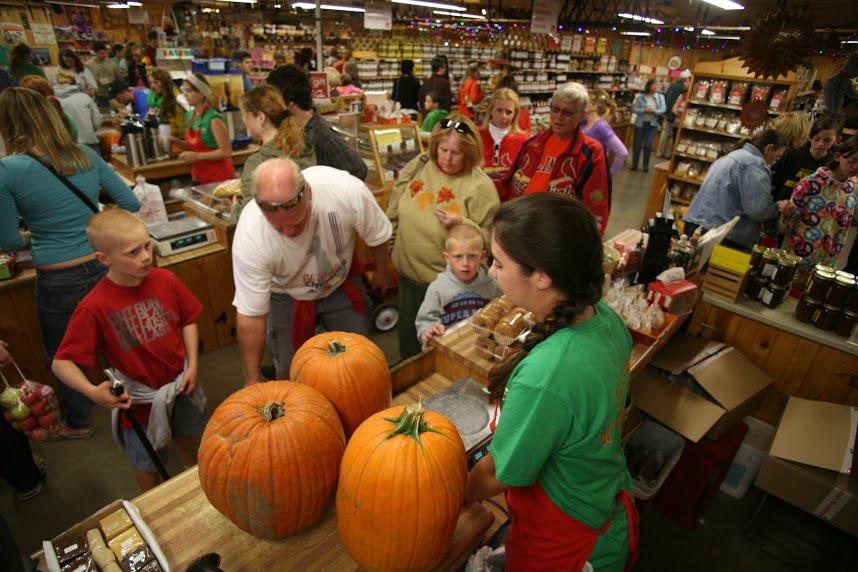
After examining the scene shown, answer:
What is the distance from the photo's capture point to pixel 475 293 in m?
2.45

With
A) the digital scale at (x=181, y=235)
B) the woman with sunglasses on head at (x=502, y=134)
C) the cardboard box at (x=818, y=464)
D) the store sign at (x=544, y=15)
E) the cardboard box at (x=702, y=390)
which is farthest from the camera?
the store sign at (x=544, y=15)

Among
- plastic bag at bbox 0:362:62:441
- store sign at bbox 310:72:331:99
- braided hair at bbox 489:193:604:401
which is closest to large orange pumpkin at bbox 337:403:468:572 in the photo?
braided hair at bbox 489:193:604:401

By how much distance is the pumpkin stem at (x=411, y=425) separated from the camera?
1077mm

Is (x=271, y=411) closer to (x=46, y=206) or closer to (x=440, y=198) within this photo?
(x=440, y=198)

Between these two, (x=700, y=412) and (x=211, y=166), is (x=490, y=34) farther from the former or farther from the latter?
(x=700, y=412)

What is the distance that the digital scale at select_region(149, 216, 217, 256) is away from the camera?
3570 millimetres

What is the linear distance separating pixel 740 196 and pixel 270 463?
4.46 m

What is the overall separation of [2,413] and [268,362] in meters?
1.77

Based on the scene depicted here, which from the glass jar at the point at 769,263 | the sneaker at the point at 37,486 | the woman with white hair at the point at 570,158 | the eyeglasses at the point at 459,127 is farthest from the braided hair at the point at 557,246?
the sneaker at the point at 37,486

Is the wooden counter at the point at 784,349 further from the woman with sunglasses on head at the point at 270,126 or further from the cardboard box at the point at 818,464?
the woman with sunglasses on head at the point at 270,126

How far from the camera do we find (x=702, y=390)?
2.65 meters

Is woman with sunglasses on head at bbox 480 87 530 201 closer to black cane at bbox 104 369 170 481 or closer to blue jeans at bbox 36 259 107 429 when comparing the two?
blue jeans at bbox 36 259 107 429

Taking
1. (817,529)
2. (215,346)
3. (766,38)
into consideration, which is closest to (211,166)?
(215,346)

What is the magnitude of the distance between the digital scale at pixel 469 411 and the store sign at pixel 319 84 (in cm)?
478
